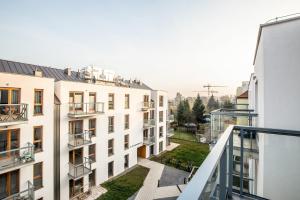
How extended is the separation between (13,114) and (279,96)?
8878 mm

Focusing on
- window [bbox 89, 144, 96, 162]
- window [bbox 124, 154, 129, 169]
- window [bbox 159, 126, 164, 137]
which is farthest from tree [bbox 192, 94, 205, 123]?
window [bbox 89, 144, 96, 162]

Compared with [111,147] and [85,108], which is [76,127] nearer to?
[85,108]

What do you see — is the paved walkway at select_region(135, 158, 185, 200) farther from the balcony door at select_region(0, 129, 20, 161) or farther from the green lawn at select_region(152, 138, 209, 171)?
the balcony door at select_region(0, 129, 20, 161)

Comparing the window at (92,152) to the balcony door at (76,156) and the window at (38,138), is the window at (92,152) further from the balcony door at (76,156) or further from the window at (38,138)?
the window at (38,138)

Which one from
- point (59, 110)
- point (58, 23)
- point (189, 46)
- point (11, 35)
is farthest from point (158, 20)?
point (11, 35)

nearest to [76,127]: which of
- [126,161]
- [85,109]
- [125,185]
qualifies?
[85,109]

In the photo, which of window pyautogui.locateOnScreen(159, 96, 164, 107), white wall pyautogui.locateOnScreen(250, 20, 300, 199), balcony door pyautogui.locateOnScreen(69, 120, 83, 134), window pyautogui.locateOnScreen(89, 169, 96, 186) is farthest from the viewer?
window pyautogui.locateOnScreen(159, 96, 164, 107)

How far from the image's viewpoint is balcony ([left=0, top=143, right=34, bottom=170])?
21.2ft

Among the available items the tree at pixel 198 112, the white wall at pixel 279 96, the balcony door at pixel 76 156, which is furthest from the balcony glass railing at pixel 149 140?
the tree at pixel 198 112

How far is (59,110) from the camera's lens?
8.46 meters

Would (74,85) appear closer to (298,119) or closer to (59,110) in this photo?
(59,110)

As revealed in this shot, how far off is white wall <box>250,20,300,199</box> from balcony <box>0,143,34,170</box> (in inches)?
310

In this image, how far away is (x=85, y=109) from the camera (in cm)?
977

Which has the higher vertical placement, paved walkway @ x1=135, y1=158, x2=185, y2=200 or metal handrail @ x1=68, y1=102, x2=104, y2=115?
metal handrail @ x1=68, y1=102, x2=104, y2=115
